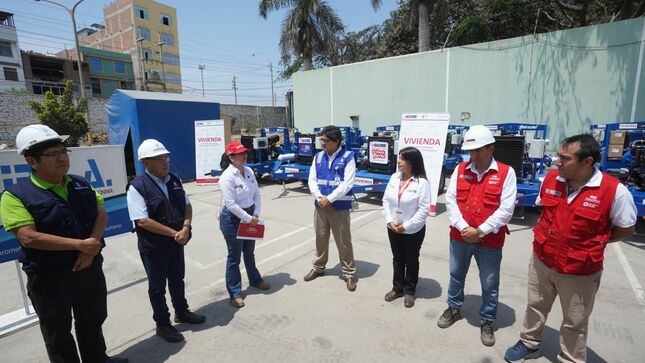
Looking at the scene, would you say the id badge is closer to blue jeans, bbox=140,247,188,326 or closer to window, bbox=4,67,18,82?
blue jeans, bbox=140,247,188,326

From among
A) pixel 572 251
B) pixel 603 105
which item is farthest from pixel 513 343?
pixel 603 105

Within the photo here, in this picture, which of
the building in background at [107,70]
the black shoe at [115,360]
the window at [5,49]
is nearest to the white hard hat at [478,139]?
the black shoe at [115,360]

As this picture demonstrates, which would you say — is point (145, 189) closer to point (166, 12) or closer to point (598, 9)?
point (598, 9)

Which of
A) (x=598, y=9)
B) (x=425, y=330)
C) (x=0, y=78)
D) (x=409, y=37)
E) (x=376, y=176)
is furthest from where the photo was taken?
(x=0, y=78)

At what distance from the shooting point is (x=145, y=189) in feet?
8.79

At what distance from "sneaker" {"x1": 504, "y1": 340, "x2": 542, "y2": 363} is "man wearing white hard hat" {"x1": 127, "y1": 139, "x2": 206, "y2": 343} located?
2.71 meters

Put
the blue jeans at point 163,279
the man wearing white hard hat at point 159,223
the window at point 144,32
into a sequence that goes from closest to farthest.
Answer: the man wearing white hard hat at point 159,223, the blue jeans at point 163,279, the window at point 144,32

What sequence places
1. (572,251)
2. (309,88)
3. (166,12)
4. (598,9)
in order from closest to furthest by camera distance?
(572,251)
(598,9)
(309,88)
(166,12)

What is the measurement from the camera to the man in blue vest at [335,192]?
12.0 ft

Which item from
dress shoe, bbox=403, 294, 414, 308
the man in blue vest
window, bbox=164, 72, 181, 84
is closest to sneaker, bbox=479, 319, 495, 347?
dress shoe, bbox=403, 294, 414, 308

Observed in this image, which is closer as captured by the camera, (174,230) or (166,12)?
(174,230)

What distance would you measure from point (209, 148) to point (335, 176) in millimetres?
7576

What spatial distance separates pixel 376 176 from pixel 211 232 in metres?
3.73

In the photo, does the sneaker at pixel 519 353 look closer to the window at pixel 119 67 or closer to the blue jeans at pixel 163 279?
the blue jeans at pixel 163 279
